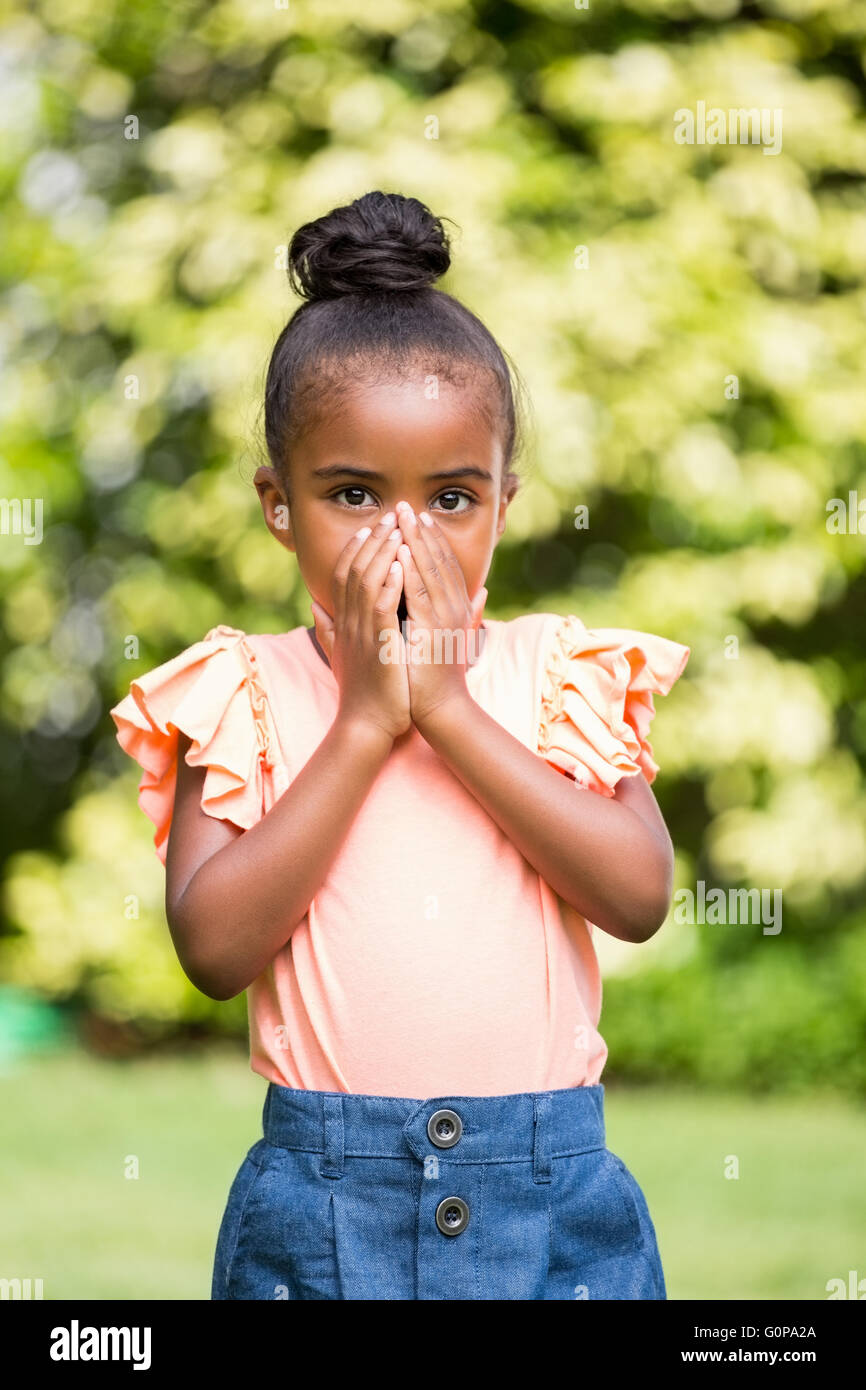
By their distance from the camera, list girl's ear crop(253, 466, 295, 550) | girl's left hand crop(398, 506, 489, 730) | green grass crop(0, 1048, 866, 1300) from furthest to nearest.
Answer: green grass crop(0, 1048, 866, 1300) < girl's ear crop(253, 466, 295, 550) < girl's left hand crop(398, 506, 489, 730)

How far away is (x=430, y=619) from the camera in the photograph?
6.48ft

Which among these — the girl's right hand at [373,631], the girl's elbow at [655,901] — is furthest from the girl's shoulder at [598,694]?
the girl's right hand at [373,631]

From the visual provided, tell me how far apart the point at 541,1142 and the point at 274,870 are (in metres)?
0.49

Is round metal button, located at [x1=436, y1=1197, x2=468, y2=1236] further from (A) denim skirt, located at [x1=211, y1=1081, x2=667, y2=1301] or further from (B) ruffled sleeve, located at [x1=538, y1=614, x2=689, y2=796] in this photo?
(B) ruffled sleeve, located at [x1=538, y1=614, x2=689, y2=796]

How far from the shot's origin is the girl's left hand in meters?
1.96

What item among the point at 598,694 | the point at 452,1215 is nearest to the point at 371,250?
the point at 598,694

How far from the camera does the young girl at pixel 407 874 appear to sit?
1881 mm

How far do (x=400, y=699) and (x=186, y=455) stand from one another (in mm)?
5521

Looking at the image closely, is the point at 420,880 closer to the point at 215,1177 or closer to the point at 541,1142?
the point at 541,1142

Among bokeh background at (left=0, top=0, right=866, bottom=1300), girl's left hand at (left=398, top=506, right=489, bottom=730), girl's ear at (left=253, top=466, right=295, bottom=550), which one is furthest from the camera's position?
bokeh background at (left=0, top=0, right=866, bottom=1300)

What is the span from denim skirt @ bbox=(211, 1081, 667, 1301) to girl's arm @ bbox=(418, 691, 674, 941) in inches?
10.5

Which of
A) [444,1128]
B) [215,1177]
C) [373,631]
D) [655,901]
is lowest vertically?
[215,1177]

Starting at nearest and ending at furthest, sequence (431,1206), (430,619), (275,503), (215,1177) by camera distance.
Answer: (431,1206) → (430,619) → (275,503) → (215,1177)

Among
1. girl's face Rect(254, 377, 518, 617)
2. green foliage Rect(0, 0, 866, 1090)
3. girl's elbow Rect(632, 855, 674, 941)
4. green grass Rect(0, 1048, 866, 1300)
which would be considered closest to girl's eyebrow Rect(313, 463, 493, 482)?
girl's face Rect(254, 377, 518, 617)
